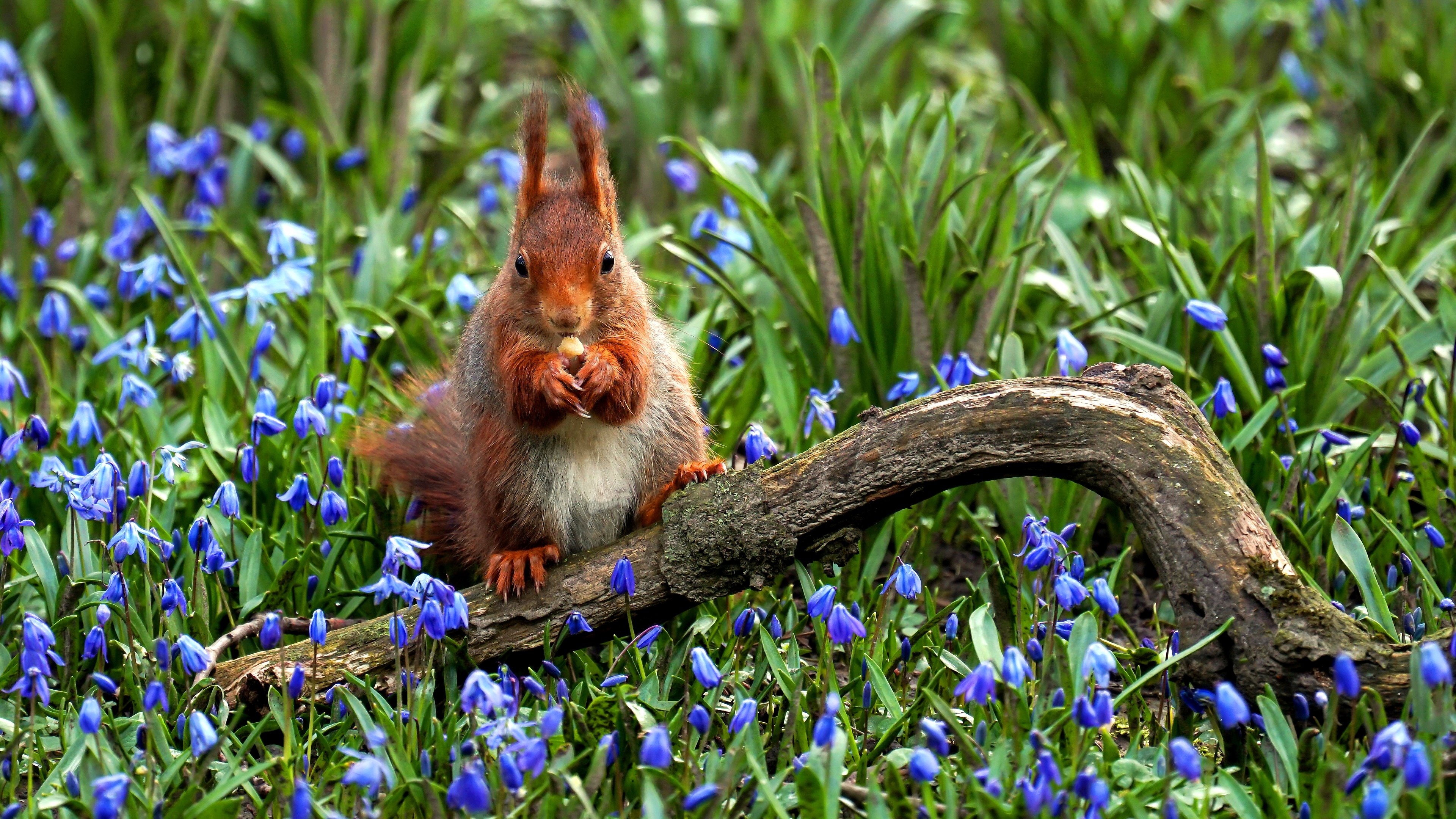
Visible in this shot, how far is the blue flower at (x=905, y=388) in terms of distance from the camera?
3.36m

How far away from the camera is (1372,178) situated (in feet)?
14.4

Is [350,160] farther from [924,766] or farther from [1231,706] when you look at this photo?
[1231,706]

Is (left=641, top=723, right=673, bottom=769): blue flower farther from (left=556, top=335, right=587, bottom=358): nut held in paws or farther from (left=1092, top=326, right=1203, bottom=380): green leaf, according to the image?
(left=1092, top=326, right=1203, bottom=380): green leaf

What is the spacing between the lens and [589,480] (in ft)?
9.68

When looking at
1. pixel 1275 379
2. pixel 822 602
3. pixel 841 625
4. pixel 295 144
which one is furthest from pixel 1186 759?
pixel 295 144

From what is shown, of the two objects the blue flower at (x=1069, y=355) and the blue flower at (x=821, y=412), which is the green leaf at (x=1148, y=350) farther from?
the blue flower at (x=821, y=412)

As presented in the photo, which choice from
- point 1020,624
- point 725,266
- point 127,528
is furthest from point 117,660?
point 725,266

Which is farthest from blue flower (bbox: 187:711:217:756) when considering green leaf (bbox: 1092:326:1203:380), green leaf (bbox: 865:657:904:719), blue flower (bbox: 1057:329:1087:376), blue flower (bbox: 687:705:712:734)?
green leaf (bbox: 1092:326:1203:380)

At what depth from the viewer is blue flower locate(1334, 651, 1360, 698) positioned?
213 cm

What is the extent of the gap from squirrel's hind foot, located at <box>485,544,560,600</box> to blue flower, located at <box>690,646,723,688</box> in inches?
21.0


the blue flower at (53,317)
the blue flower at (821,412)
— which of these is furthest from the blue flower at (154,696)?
the blue flower at (53,317)

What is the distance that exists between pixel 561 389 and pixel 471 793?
887mm

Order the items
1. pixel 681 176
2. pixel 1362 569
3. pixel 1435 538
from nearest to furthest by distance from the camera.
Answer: pixel 1362 569 → pixel 1435 538 → pixel 681 176

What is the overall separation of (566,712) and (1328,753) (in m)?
1.28
